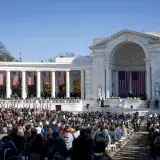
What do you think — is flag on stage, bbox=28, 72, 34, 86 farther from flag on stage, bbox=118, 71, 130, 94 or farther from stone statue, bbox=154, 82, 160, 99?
stone statue, bbox=154, 82, 160, 99

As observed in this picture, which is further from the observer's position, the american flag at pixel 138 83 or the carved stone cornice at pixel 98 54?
the american flag at pixel 138 83

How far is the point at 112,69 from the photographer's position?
78000 mm

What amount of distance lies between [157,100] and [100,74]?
528 inches

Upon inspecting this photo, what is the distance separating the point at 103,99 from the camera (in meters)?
76.1

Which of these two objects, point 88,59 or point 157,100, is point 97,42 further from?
point 157,100

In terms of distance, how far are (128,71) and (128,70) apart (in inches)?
7.7

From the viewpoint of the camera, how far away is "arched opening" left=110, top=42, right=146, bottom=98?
7806cm

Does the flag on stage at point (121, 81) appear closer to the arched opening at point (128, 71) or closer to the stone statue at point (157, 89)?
the arched opening at point (128, 71)

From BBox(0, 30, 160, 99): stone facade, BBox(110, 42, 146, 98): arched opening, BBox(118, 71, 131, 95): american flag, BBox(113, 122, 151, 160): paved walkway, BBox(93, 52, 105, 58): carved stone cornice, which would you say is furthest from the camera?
BBox(118, 71, 131, 95): american flag

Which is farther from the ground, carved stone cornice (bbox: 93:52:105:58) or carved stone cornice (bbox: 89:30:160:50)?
carved stone cornice (bbox: 89:30:160:50)

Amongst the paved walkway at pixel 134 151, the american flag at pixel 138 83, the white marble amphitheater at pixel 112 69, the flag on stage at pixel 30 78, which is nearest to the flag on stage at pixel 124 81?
the white marble amphitheater at pixel 112 69

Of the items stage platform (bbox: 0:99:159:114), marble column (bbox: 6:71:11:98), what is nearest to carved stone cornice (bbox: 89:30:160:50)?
stage platform (bbox: 0:99:159:114)

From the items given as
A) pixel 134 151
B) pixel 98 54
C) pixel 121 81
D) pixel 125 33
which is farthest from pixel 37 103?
pixel 134 151

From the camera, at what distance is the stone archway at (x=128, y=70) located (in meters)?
78.1
